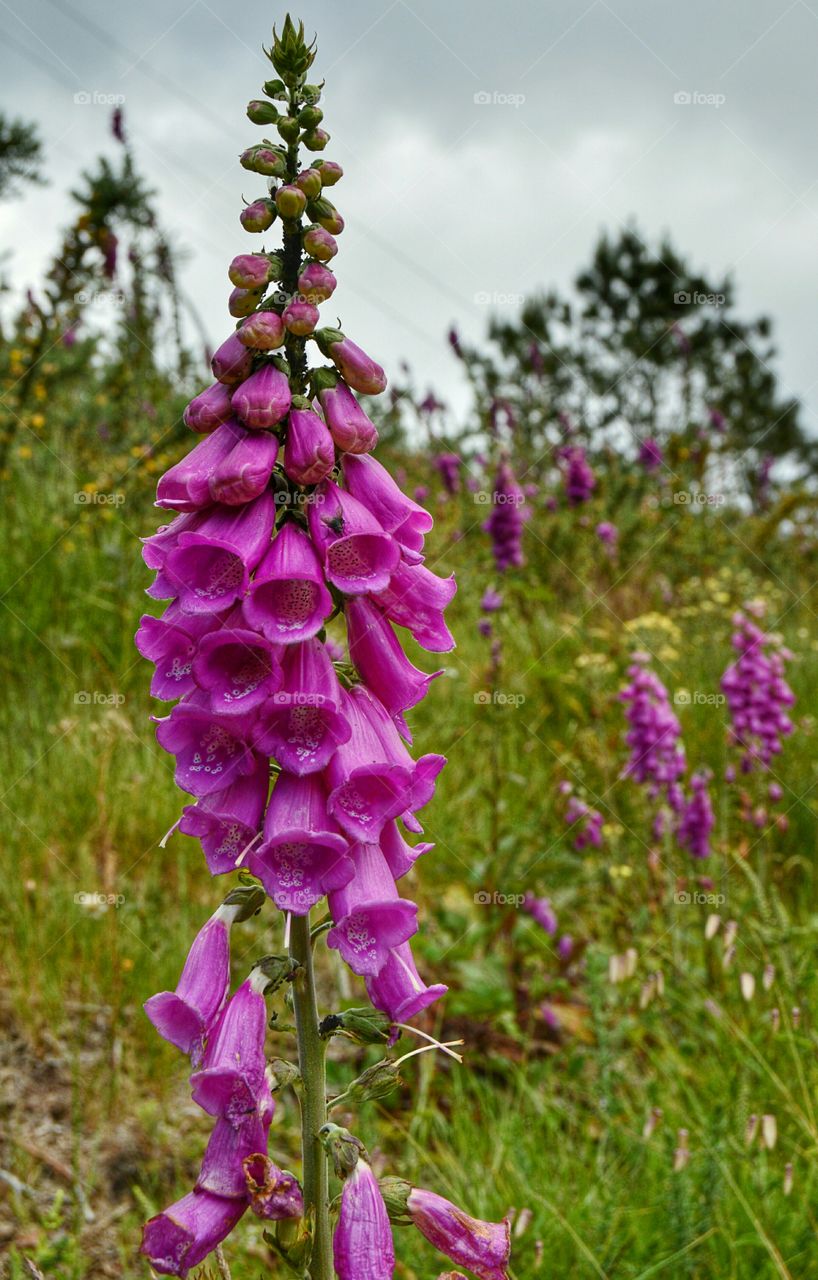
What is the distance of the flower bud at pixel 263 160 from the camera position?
1387mm

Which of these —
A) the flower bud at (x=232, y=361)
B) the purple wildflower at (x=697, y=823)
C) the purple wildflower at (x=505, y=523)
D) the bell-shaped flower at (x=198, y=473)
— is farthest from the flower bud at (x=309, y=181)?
the purple wildflower at (x=505, y=523)

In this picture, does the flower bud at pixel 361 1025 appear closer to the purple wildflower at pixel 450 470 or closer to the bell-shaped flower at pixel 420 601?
the bell-shaped flower at pixel 420 601

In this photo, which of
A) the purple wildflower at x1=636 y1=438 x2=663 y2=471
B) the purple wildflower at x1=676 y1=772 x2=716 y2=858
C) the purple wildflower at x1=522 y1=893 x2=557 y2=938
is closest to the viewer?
the purple wildflower at x1=522 y1=893 x2=557 y2=938

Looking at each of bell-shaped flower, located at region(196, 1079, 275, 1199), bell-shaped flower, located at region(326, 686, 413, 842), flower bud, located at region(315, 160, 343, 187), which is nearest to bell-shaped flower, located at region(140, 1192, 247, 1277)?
bell-shaped flower, located at region(196, 1079, 275, 1199)

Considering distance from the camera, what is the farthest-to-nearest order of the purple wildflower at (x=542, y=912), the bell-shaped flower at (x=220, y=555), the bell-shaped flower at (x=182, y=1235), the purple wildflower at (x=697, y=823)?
1. the purple wildflower at (x=697, y=823)
2. the purple wildflower at (x=542, y=912)
3. the bell-shaped flower at (x=220, y=555)
4. the bell-shaped flower at (x=182, y=1235)

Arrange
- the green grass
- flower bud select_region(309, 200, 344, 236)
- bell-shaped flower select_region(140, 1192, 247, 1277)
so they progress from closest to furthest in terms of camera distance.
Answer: bell-shaped flower select_region(140, 1192, 247, 1277) → flower bud select_region(309, 200, 344, 236) → the green grass

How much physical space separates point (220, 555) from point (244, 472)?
127mm

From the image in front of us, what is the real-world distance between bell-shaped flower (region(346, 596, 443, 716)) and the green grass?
1.16 meters

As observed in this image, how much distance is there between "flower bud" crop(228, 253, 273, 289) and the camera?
1.38m

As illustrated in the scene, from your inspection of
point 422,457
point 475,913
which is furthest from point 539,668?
point 422,457

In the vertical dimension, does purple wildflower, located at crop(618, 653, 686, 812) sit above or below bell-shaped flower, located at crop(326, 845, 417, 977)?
above

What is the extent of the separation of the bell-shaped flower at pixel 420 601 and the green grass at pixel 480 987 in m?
1.25

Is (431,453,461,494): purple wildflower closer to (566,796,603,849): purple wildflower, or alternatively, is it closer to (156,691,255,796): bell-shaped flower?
(566,796,603,849): purple wildflower

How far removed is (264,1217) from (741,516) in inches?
451
